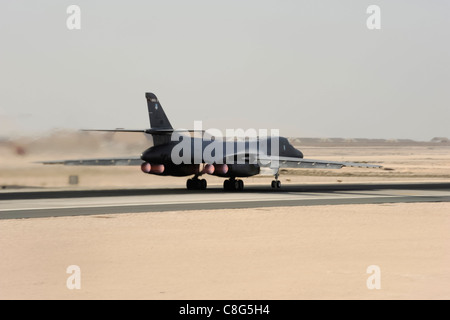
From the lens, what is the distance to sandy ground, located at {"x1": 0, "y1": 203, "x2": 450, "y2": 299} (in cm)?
1188

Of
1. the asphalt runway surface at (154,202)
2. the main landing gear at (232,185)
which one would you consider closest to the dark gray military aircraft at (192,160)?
the main landing gear at (232,185)

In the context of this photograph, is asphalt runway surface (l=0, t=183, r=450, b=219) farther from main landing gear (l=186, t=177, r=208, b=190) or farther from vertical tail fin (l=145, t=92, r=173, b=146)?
main landing gear (l=186, t=177, r=208, b=190)

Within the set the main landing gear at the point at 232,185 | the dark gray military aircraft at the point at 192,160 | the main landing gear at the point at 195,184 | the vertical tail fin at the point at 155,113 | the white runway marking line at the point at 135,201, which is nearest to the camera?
the white runway marking line at the point at 135,201

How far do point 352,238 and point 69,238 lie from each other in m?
7.70

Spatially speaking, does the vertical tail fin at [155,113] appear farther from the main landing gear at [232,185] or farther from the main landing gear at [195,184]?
the main landing gear at [232,185]

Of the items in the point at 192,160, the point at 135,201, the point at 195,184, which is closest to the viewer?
the point at 135,201

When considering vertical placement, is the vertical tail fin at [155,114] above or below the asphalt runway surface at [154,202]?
above

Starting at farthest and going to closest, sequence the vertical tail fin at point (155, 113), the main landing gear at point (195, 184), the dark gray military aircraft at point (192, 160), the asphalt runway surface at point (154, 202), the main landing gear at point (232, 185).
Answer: the main landing gear at point (195, 184)
the main landing gear at point (232, 185)
the vertical tail fin at point (155, 113)
the dark gray military aircraft at point (192, 160)
the asphalt runway surface at point (154, 202)

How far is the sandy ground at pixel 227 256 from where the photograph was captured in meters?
11.9

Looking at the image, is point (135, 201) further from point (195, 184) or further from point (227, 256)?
point (227, 256)

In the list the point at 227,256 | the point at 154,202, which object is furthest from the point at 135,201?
the point at 227,256

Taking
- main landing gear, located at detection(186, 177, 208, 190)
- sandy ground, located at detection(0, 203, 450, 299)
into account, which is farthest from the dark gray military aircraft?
sandy ground, located at detection(0, 203, 450, 299)

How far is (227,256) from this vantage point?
15.6 metres
